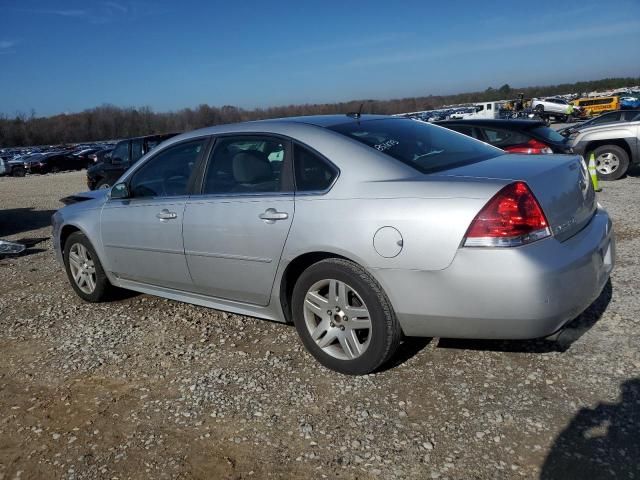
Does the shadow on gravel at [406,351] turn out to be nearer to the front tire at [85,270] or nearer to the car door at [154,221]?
the car door at [154,221]

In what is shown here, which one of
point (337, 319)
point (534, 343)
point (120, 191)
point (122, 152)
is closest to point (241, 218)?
point (337, 319)

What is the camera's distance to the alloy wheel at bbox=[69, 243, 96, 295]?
5059mm

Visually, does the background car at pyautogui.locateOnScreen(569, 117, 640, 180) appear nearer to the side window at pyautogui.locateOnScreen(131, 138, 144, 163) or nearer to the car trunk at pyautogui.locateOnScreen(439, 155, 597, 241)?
the car trunk at pyautogui.locateOnScreen(439, 155, 597, 241)

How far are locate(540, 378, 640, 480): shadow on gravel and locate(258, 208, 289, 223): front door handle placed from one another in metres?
1.89

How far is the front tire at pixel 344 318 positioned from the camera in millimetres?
3070

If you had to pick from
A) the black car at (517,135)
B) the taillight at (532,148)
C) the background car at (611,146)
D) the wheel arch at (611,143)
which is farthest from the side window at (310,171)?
the wheel arch at (611,143)

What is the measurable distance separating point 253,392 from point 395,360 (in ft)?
2.96

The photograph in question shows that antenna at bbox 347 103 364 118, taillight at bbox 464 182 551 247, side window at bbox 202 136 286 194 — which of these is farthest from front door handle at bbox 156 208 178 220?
taillight at bbox 464 182 551 247

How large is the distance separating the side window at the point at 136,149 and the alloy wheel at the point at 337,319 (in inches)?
408

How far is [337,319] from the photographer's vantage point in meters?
3.29

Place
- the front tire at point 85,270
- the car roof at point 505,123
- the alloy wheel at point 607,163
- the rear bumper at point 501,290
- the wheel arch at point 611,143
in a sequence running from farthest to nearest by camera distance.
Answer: the alloy wheel at point 607,163
the wheel arch at point 611,143
the car roof at point 505,123
the front tire at point 85,270
the rear bumper at point 501,290

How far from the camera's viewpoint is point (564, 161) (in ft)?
10.7

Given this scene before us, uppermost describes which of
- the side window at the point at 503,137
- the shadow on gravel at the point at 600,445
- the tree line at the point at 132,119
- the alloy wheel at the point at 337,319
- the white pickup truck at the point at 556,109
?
the tree line at the point at 132,119

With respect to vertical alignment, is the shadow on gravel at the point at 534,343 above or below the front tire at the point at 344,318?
below
